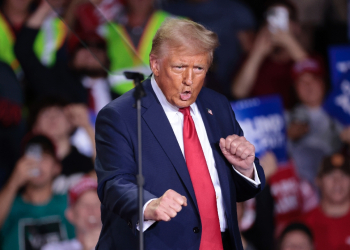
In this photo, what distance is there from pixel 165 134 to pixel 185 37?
1.09ft

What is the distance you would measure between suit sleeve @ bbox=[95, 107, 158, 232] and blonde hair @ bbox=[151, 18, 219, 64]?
0.30 m

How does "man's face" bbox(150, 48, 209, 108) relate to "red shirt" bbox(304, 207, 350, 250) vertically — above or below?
above

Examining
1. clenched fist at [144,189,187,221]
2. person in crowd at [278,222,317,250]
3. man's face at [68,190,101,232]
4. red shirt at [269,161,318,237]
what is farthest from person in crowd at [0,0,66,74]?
clenched fist at [144,189,187,221]

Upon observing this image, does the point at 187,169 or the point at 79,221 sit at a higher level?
the point at 187,169

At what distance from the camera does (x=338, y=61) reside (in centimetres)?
464

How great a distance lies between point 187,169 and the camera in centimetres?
167

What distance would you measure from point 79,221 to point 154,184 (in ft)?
7.71

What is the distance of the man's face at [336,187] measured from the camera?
4191 millimetres

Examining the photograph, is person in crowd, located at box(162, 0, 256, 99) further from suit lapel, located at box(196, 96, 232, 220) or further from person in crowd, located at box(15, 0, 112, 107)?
suit lapel, located at box(196, 96, 232, 220)

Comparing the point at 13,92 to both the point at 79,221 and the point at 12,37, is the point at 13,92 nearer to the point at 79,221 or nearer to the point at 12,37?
the point at 12,37

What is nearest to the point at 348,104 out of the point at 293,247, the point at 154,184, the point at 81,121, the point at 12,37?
the point at 293,247

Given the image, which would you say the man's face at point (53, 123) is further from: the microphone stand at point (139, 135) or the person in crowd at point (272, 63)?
the microphone stand at point (139, 135)

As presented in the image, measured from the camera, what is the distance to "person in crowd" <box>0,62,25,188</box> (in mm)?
3814

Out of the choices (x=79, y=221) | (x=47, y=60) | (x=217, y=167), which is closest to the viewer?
(x=217, y=167)
